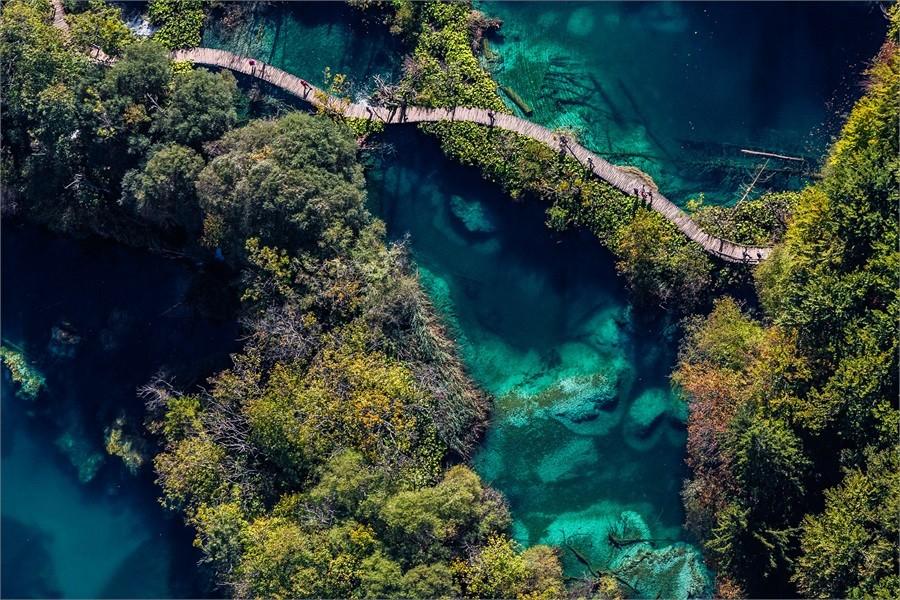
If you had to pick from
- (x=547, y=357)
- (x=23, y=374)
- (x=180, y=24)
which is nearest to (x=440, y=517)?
(x=547, y=357)

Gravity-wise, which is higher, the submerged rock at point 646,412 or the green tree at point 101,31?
the green tree at point 101,31

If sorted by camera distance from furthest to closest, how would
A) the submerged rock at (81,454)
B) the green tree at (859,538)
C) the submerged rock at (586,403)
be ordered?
the submerged rock at (81,454) → the submerged rock at (586,403) → the green tree at (859,538)

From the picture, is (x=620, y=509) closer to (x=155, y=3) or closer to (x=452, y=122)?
(x=452, y=122)

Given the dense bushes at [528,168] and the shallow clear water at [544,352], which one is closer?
the dense bushes at [528,168]

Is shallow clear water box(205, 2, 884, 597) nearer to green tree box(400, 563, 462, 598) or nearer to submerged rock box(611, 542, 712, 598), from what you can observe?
submerged rock box(611, 542, 712, 598)

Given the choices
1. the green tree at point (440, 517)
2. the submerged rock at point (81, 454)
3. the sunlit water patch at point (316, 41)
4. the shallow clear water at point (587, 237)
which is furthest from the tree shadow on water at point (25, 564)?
the sunlit water patch at point (316, 41)

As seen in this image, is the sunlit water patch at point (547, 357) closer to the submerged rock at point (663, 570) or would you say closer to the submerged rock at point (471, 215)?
the submerged rock at point (471, 215)

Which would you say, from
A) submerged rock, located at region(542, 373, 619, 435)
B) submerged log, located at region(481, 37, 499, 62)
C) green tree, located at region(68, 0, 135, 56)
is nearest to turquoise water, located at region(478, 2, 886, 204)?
submerged log, located at region(481, 37, 499, 62)
